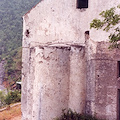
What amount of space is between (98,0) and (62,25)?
1630mm

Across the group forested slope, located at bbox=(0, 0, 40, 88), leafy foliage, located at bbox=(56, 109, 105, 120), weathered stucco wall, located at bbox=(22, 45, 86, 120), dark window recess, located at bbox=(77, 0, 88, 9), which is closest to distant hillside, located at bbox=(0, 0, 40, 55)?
forested slope, located at bbox=(0, 0, 40, 88)

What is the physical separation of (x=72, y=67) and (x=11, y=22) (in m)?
34.4

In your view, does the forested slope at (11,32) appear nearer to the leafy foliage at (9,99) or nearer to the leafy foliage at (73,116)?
the leafy foliage at (9,99)

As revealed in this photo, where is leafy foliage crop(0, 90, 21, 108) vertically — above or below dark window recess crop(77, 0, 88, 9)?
below

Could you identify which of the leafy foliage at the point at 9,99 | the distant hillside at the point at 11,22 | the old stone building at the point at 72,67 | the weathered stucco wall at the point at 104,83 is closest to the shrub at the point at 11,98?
the leafy foliage at the point at 9,99

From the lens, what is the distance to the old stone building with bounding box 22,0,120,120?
201 inches

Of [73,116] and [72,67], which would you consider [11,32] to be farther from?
[73,116]

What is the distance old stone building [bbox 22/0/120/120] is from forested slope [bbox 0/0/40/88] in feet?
77.2

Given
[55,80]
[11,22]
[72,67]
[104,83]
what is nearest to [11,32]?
[11,22]

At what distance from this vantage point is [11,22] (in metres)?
36.7

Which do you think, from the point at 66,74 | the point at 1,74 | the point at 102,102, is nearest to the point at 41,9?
the point at 66,74

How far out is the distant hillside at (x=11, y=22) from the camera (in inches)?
1352

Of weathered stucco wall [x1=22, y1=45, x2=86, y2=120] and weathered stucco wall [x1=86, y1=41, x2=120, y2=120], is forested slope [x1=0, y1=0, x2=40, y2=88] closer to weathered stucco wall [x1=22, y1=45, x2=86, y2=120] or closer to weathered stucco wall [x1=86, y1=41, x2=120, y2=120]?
weathered stucco wall [x1=22, y1=45, x2=86, y2=120]

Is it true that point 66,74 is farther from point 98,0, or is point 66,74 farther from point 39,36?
point 98,0
